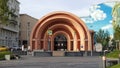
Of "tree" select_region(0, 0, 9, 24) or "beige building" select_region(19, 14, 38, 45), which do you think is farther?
"beige building" select_region(19, 14, 38, 45)

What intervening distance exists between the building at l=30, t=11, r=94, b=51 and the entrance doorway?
135 centimetres

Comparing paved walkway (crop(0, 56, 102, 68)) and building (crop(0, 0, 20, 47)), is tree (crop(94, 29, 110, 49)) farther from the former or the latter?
paved walkway (crop(0, 56, 102, 68))

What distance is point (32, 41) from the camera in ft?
284

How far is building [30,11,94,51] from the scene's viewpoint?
85688 mm

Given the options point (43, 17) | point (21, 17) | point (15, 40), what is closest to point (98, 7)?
point (43, 17)

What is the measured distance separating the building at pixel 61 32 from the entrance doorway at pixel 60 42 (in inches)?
53.1

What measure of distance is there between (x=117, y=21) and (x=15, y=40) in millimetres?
69121

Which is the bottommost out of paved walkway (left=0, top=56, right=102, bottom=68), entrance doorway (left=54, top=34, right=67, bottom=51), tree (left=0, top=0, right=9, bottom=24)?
paved walkway (left=0, top=56, right=102, bottom=68)

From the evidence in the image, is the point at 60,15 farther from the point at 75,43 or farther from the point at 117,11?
the point at 117,11

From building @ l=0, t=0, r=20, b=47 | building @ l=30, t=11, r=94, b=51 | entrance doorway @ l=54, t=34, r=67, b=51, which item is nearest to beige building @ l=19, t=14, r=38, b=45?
building @ l=0, t=0, r=20, b=47

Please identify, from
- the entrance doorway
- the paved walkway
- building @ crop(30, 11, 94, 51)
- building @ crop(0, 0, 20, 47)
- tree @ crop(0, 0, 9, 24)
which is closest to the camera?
the paved walkway

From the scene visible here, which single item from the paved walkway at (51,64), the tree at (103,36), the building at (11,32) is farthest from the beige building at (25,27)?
the paved walkway at (51,64)

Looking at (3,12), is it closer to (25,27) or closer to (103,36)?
(103,36)

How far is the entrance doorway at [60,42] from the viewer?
9931 centimetres
